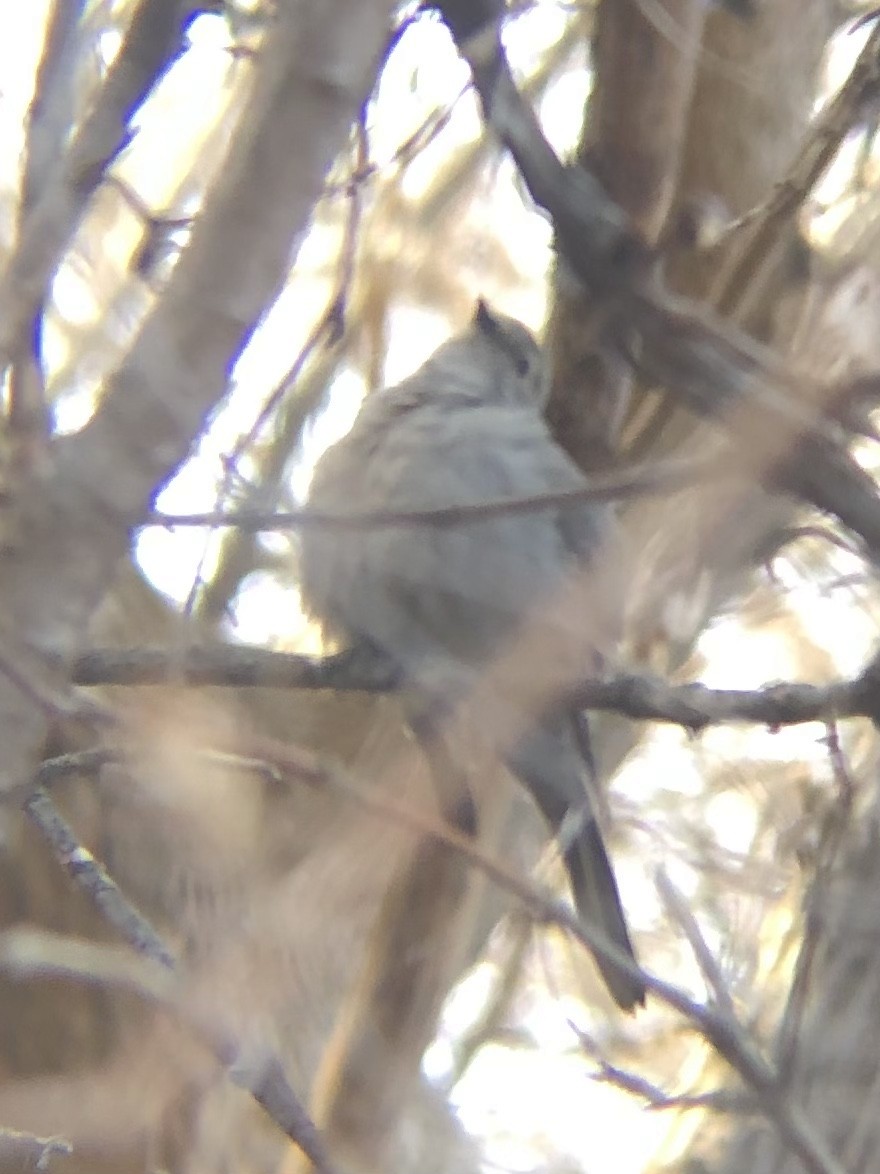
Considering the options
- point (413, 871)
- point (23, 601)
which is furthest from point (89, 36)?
point (413, 871)

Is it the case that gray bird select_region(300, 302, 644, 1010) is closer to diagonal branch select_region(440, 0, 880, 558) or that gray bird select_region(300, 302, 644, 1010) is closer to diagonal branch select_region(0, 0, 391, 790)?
diagonal branch select_region(440, 0, 880, 558)

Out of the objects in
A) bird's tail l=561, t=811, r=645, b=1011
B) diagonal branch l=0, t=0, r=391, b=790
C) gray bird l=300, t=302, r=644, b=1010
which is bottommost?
diagonal branch l=0, t=0, r=391, b=790

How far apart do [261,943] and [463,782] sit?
0.55 metres

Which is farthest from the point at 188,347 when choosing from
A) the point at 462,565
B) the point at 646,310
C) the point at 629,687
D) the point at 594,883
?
the point at 594,883

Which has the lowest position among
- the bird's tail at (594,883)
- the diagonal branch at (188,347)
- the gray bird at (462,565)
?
the diagonal branch at (188,347)

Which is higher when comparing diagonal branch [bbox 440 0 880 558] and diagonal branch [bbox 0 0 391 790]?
diagonal branch [bbox 440 0 880 558]

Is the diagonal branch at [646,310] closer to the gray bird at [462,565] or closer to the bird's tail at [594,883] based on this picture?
the gray bird at [462,565]

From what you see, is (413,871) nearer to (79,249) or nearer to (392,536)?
(392,536)

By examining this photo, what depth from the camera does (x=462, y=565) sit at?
269cm

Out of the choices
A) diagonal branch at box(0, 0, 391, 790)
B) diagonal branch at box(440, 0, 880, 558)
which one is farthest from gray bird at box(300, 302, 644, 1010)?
diagonal branch at box(0, 0, 391, 790)

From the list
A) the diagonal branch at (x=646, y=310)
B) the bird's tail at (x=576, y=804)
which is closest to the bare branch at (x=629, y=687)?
the diagonal branch at (x=646, y=310)

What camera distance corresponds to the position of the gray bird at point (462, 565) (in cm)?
268

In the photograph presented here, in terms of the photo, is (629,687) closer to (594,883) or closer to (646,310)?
(646,310)

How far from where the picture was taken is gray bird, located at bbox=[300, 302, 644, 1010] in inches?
105
